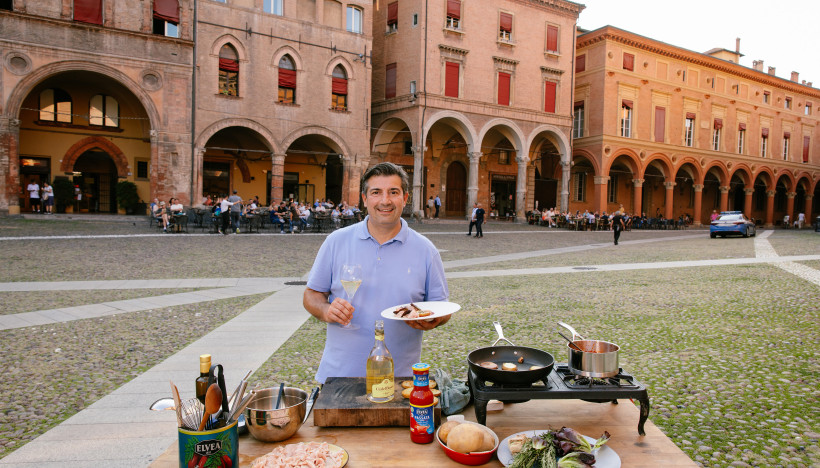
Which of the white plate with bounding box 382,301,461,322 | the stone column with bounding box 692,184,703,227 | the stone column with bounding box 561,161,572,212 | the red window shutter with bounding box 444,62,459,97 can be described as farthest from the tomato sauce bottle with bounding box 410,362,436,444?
the stone column with bounding box 692,184,703,227

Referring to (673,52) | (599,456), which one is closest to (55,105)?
(599,456)

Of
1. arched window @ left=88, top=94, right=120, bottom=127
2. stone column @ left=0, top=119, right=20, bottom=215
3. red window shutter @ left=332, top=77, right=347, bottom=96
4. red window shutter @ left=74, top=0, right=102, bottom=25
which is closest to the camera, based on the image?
stone column @ left=0, top=119, right=20, bottom=215

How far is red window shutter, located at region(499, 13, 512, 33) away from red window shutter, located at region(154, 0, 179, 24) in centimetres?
1783

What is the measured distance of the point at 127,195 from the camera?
2569 centimetres

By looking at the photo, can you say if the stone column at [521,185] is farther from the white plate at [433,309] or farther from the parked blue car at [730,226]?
the white plate at [433,309]

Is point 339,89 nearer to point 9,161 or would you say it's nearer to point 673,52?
point 9,161

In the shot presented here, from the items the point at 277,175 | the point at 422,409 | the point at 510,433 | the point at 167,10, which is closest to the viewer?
the point at 422,409

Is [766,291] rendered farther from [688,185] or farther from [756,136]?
[756,136]

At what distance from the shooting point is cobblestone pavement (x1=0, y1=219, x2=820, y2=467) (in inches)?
145

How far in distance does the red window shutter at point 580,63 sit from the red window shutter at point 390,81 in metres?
14.0

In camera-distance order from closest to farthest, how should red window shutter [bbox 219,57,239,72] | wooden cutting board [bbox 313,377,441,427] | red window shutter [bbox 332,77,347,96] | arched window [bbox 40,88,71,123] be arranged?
wooden cutting board [bbox 313,377,441,427] < arched window [bbox 40,88,71,123] < red window shutter [bbox 219,57,239,72] < red window shutter [bbox 332,77,347,96]

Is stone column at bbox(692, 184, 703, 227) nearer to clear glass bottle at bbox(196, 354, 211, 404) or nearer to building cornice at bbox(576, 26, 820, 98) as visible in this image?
building cornice at bbox(576, 26, 820, 98)

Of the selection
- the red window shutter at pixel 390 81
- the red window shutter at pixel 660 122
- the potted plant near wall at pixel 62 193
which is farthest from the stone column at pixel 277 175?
the red window shutter at pixel 660 122

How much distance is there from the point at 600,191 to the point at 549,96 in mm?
7227
